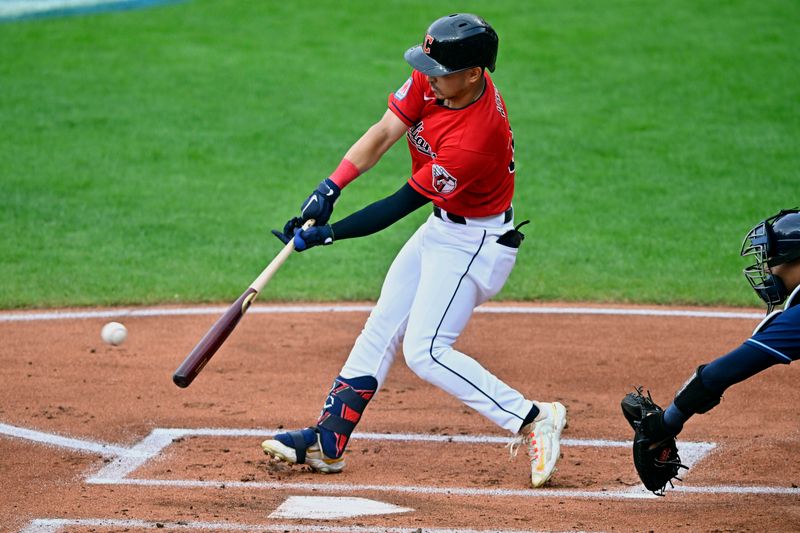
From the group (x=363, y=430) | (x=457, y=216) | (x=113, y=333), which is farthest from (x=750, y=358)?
(x=113, y=333)

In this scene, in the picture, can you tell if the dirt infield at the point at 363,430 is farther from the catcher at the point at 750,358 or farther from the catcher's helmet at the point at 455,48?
the catcher's helmet at the point at 455,48

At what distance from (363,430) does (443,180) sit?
5.85ft

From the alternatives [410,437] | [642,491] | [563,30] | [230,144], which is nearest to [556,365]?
[410,437]

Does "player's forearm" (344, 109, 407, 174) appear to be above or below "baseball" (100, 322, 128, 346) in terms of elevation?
above

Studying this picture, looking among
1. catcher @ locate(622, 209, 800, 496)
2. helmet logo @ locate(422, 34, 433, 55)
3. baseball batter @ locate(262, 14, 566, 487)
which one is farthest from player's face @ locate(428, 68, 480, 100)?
catcher @ locate(622, 209, 800, 496)

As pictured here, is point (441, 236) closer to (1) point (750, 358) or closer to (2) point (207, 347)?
(2) point (207, 347)

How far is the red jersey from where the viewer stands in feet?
16.4

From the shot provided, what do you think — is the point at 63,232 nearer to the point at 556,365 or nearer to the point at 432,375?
the point at 556,365

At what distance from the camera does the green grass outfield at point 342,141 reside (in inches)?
382

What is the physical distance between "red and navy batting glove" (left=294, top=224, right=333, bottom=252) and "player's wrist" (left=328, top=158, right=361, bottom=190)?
1.31 ft

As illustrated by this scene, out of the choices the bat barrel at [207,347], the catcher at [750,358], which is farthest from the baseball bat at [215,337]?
the catcher at [750,358]

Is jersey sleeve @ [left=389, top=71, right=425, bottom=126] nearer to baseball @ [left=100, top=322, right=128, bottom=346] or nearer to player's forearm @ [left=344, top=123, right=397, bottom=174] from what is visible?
player's forearm @ [left=344, top=123, right=397, bottom=174]

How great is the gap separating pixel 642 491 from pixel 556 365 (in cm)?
210

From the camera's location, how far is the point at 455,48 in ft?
16.3
